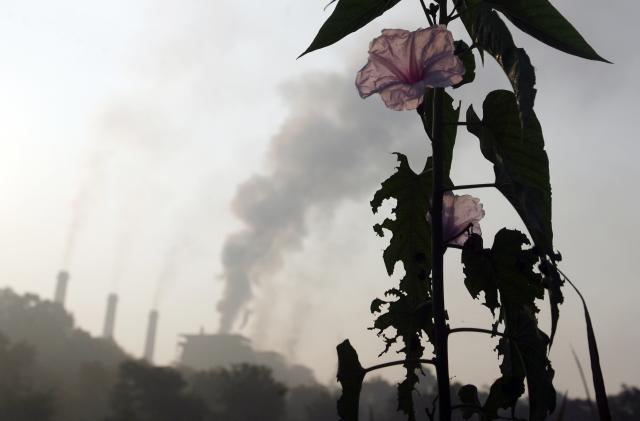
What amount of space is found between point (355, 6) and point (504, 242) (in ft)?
3.03

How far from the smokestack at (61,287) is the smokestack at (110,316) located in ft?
28.2

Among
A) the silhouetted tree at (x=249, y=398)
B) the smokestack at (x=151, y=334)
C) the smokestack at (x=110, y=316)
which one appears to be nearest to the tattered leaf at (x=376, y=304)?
the silhouetted tree at (x=249, y=398)

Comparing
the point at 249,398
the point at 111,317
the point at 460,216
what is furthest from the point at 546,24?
the point at 111,317

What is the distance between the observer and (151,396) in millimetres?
62062

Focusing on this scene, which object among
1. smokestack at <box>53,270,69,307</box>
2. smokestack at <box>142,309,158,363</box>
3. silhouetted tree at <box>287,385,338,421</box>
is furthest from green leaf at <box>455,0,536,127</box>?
smokestack at <box>142,309,158,363</box>

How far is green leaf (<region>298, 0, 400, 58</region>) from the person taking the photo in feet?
6.23

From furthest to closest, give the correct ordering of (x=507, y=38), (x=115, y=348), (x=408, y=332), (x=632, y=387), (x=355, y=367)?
1. (x=115, y=348)
2. (x=632, y=387)
3. (x=408, y=332)
4. (x=355, y=367)
5. (x=507, y=38)

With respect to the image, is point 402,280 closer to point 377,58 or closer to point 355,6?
point 377,58

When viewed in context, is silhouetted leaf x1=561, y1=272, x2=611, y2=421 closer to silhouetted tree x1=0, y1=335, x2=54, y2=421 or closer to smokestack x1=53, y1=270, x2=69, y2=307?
silhouetted tree x1=0, y1=335, x2=54, y2=421

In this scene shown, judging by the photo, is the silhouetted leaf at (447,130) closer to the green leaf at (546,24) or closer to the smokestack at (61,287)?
the green leaf at (546,24)

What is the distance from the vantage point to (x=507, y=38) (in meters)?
1.85

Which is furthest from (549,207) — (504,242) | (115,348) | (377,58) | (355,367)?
(115,348)

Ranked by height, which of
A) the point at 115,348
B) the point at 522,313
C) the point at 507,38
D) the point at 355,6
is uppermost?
the point at 115,348

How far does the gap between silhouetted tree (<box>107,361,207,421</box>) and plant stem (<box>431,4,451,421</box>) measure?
63.4m
